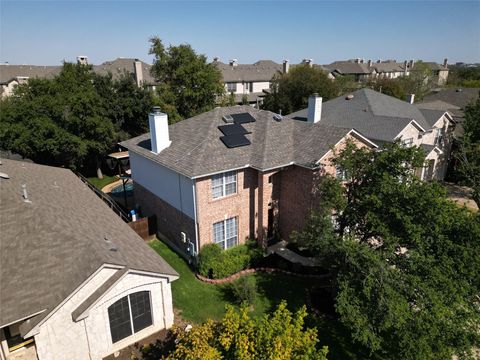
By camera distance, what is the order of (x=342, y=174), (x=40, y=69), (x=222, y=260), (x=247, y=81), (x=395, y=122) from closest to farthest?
(x=342, y=174)
(x=222, y=260)
(x=395, y=122)
(x=247, y=81)
(x=40, y=69)

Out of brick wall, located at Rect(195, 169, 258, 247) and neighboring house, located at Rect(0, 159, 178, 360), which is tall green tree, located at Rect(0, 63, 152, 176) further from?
brick wall, located at Rect(195, 169, 258, 247)

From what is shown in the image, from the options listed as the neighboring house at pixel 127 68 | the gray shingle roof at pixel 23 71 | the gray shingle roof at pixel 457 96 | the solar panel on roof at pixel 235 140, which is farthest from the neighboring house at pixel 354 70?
the solar panel on roof at pixel 235 140

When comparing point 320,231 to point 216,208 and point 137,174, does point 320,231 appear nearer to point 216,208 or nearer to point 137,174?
point 216,208

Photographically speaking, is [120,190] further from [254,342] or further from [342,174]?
[254,342]

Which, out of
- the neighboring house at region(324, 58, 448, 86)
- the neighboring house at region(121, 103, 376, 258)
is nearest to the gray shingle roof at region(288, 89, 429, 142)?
the neighboring house at region(121, 103, 376, 258)

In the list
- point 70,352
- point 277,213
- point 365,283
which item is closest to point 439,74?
point 277,213

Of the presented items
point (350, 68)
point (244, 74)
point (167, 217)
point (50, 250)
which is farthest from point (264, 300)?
point (350, 68)
